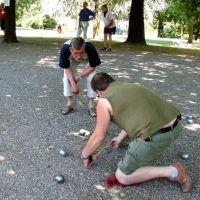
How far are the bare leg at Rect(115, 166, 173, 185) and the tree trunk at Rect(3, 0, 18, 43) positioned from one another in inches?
451

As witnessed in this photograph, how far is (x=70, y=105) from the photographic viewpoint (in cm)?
487

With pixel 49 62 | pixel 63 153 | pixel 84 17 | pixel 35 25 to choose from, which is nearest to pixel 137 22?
pixel 84 17

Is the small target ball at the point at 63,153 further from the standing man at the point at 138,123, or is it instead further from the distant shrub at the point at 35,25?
the distant shrub at the point at 35,25

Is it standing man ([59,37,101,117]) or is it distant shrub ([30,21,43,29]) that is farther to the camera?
distant shrub ([30,21,43,29])

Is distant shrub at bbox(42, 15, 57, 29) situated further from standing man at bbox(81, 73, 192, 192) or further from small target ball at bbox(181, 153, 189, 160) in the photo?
standing man at bbox(81, 73, 192, 192)

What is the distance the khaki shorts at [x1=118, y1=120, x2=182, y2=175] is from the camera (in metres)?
2.72

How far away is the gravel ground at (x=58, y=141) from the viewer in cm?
285

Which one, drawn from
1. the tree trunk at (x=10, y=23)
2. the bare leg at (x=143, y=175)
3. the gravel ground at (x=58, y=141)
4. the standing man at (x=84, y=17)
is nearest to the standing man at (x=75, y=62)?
the gravel ground at (x=58, y=141)

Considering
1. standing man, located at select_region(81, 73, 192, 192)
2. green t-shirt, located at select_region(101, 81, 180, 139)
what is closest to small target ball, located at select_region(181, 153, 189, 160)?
standing man, located at select_region(81, 73, 192, 192)

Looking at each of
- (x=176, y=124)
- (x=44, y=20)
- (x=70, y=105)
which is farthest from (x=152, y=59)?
(x=44, y=20)

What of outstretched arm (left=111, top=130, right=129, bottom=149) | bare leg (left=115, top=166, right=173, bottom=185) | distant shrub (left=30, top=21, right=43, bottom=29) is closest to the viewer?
bare leg (left=115, top=166, right=173, bottom=185)

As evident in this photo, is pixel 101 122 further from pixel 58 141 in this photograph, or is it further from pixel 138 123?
pixel 58 141

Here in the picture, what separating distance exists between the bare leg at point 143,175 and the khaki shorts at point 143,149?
0.05m

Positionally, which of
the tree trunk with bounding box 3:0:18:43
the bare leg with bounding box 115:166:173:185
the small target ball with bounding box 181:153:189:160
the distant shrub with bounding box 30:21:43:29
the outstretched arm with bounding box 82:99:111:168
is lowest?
the small target ball with bounding box 181:153:189:160
